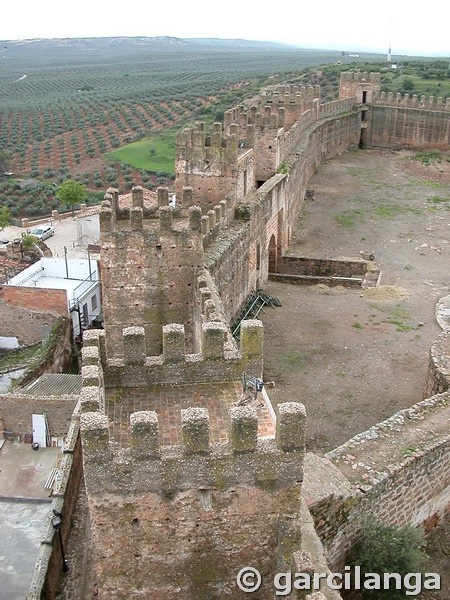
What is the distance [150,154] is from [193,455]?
2204 inches

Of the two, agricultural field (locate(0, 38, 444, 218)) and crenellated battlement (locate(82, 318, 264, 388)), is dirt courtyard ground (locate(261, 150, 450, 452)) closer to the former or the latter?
crenellated battlement (locate(82, 318, 264, 388))

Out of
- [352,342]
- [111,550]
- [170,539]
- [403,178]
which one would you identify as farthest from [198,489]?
[403,178]

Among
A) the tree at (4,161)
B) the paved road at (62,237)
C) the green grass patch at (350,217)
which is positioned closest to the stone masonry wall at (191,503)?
the green grass patch at (350,217)

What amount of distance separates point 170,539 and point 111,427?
143 centimetres

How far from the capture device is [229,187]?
19.9 meters

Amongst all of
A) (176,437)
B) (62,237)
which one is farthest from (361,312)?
(62,237)

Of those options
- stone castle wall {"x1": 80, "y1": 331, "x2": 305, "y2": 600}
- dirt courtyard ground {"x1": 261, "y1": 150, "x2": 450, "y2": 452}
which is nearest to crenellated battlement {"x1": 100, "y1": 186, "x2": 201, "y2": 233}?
stone castle wall {"x1": 80, "y1": 331, "x2": 305, "y2": 600}

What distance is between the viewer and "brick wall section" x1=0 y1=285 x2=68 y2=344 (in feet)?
81.4

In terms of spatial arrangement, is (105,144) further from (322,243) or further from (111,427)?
(111,427)

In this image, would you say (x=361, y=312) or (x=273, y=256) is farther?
(x=273, y=256)

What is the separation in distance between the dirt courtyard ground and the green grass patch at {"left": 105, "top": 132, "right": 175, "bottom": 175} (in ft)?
75.5

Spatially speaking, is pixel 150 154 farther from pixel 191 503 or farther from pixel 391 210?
pixel 191 503

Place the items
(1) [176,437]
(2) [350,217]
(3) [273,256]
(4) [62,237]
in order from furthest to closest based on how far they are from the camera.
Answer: (4) [62,237] < (2) [350,217] < (3) [273,256] < (1) [176,437]

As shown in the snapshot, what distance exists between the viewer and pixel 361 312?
21.9m
